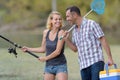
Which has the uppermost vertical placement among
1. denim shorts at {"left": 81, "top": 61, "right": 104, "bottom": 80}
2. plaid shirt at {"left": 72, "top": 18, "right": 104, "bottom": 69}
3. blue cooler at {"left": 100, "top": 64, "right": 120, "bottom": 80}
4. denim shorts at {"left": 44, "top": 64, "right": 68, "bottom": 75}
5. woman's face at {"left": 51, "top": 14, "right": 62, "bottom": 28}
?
woman's face at {"left": 51, "top": 14, "right": 62, "bottom": 28}

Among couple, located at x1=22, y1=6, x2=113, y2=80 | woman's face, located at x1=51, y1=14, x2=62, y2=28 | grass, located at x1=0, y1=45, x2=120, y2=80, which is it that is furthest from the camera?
grass, located at x1=0, y1=45, x2=120, y2=80

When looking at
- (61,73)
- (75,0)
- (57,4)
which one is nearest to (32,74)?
(61,73)

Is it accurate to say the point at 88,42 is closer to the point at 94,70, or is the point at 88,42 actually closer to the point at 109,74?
the point at 94,70

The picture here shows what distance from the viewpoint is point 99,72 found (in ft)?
27.7

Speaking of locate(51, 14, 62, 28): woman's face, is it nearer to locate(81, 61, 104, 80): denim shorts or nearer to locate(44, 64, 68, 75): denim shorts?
locate(44, 64, 68, 75): denim shorts

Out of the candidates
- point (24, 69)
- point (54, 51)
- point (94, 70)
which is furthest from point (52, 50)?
point (24, 69)

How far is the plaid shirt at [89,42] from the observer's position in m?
8.41

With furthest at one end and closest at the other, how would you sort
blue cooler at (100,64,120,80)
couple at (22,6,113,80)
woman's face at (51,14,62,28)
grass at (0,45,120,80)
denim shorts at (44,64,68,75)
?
grass at (0,45,120,80), denim shorts at (44,64,68,75), woman's face at (51,14,62,28), couple at (22,6,113,80), blue cooler at (100,64,120,80)

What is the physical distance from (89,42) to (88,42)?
14 mm

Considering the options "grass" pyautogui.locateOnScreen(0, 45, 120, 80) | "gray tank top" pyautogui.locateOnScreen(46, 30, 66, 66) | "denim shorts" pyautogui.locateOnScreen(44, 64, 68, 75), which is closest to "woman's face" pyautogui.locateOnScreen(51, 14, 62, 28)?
"gray tank top" pyautogui.locateOnScreen(46, 30, 66, 66)

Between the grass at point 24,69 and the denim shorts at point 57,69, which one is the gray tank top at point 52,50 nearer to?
the denim shorts at point 57,69

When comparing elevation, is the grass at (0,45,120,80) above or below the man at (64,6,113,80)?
above

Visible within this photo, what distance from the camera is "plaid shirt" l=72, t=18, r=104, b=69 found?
8414 millimetres

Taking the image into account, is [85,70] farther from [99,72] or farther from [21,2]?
[21,2]
